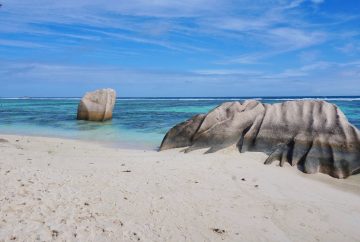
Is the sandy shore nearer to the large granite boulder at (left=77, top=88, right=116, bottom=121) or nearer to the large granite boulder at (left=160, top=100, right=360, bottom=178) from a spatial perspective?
the large granite boulder at (left=160, top=100, right=360, bottom=178)

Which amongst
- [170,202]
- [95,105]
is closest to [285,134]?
[170,202]

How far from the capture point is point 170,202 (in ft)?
21.2

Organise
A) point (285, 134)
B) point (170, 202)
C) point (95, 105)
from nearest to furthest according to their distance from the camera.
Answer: point (170, 202) → point (285, 134) → point (95, 105)

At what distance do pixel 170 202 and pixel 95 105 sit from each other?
70.3ft

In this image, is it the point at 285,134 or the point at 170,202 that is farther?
the point at 285,134

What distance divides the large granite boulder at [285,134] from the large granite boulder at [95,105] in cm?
1497

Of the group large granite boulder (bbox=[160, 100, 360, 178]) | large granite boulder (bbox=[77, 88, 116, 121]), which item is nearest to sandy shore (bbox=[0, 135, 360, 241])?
large granite boulder (bbox=[160, 100, 360, 178])

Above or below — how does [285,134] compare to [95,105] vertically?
above

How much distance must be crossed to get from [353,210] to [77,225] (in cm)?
470

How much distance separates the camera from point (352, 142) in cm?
953

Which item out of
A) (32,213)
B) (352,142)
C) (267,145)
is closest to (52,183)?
(32,213)

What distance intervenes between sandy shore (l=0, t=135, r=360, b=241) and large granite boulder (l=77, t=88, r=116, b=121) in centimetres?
1714

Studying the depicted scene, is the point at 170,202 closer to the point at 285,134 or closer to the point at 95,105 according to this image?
the point at 285,134

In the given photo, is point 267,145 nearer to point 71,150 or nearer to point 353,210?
A: point 353,210
